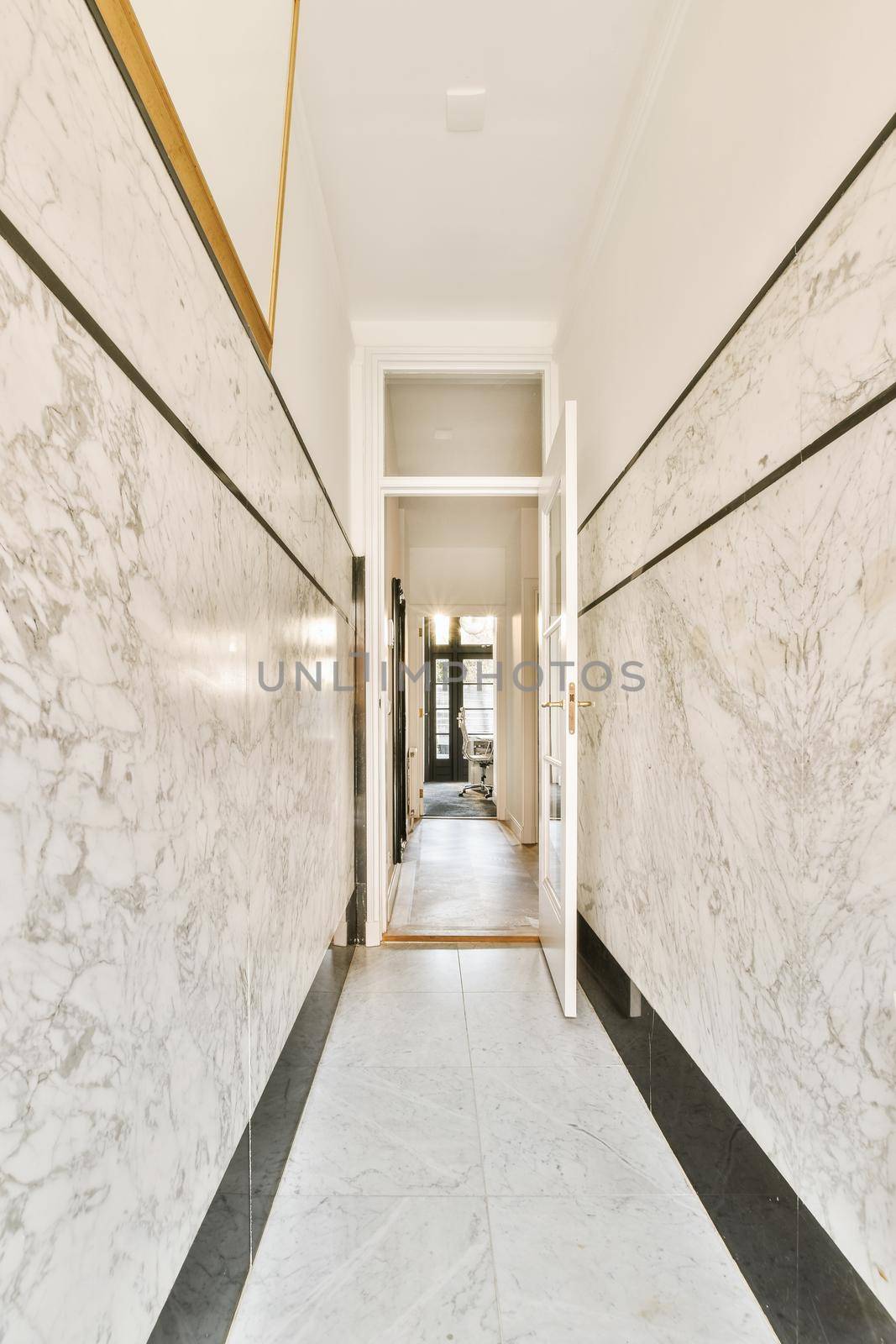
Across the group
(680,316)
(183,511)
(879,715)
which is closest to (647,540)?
(680,316)

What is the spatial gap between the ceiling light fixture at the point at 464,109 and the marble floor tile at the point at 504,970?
2.73 meters

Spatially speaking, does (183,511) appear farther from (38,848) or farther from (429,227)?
(429,227)

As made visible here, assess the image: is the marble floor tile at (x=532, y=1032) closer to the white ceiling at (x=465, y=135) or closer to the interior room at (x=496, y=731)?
the interior room at (x=496, y=731)

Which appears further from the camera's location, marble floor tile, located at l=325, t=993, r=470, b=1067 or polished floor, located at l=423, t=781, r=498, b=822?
polished floor, located at l=423, t=781, r=498, b=822

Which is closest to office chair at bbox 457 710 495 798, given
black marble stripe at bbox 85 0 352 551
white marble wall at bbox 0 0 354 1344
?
black marble stripe at bbox 85 0 352 551

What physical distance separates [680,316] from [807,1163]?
1589 millimetres

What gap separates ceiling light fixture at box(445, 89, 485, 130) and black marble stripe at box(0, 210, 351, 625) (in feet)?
4.87

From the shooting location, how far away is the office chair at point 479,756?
8.59 meters

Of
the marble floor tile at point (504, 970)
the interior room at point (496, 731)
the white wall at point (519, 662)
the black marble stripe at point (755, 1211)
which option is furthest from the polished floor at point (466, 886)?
the black marble stripe at point (755, 1211)

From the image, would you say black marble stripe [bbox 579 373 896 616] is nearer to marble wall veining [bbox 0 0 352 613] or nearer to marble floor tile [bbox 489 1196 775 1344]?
marble wall veining [bbox 0 0 352 613]

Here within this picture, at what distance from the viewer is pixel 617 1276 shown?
1.22 m

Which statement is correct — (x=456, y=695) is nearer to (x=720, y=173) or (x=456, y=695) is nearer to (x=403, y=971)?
(x=403, y=971)

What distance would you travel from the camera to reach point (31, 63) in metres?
0.55

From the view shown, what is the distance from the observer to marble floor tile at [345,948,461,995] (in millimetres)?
2494
